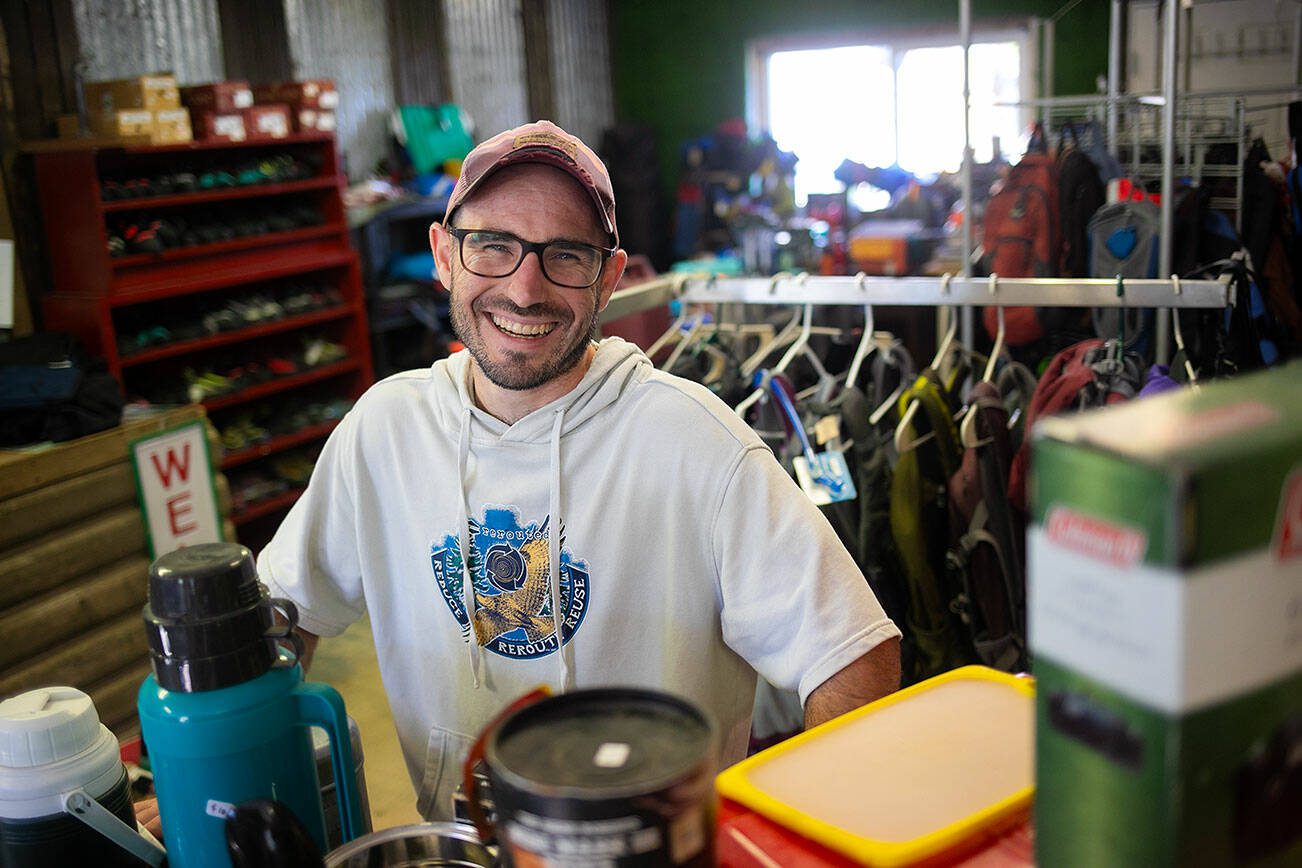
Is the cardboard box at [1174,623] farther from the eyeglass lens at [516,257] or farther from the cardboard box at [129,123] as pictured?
the cardboard box at [129,123]

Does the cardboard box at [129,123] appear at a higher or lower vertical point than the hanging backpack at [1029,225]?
higher

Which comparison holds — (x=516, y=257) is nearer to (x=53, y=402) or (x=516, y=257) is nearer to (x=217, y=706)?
(x=217, y=706)

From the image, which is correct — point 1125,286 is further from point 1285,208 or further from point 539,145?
point 1285,208

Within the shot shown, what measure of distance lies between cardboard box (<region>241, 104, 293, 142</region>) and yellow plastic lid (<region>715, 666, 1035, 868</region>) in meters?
4.84

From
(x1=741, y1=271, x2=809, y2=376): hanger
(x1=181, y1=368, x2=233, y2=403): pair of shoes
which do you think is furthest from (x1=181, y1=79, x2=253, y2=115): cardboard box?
(x1=741, y1=271, x2=809, y2=376): hanger

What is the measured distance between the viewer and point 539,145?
1532mm

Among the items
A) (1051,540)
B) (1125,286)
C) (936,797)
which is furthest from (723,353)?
(1051,540)

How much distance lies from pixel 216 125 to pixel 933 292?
11.5 ft

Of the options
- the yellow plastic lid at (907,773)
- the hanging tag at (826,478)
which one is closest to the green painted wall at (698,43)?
the hanging tag at (826,478)

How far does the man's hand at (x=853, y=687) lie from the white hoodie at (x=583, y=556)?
73 mm

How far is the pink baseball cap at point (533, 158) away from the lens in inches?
60.3

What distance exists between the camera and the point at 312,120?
5.50 m

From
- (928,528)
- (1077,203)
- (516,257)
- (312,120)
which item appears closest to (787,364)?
(928,528)

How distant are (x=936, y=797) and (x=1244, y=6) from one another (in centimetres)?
774
